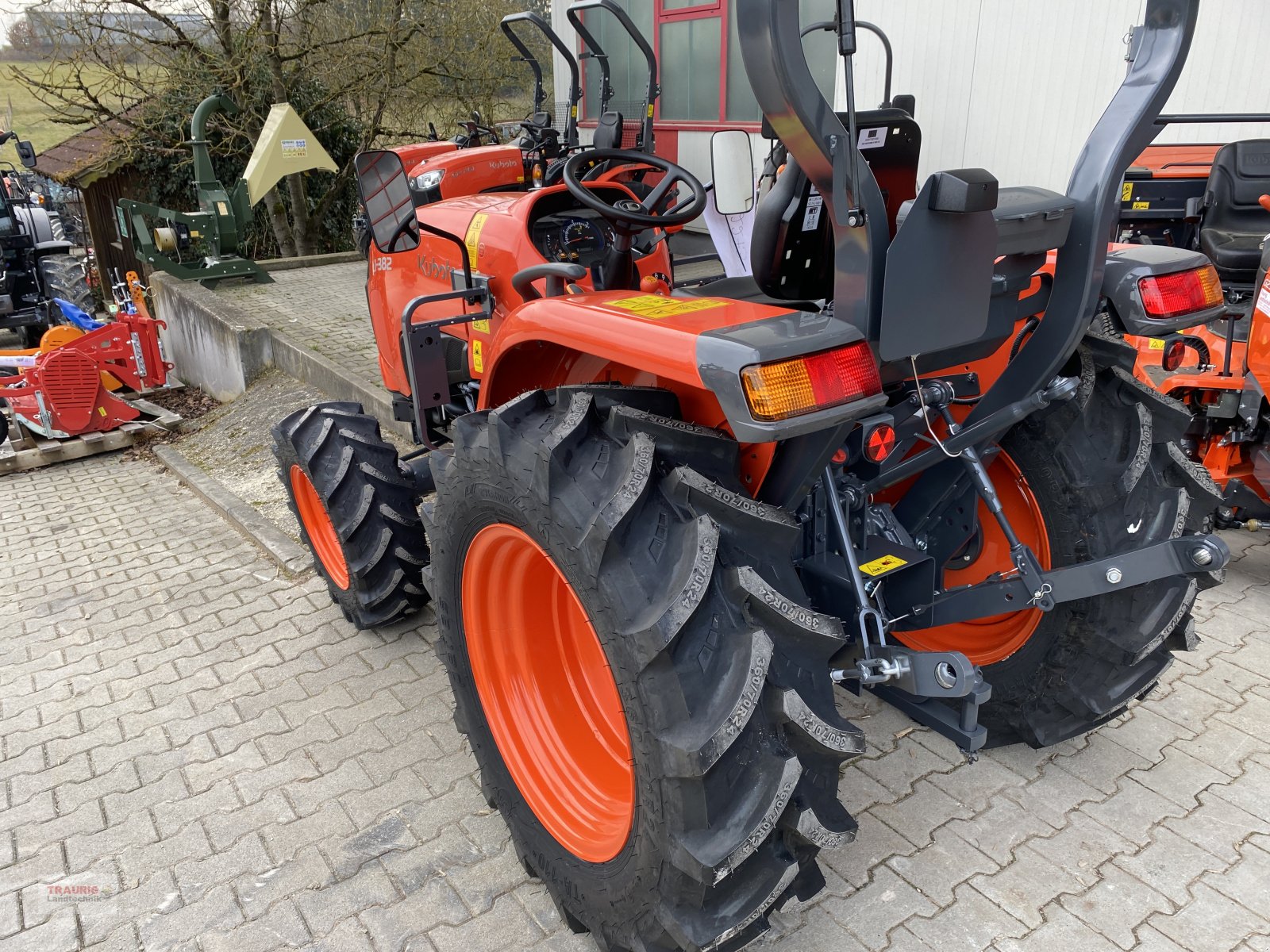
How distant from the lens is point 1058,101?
6.54 m

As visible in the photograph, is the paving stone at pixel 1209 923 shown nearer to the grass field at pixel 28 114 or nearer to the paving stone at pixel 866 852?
the paving stone at pixel 866 852

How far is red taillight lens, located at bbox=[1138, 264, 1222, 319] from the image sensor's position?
1.80m

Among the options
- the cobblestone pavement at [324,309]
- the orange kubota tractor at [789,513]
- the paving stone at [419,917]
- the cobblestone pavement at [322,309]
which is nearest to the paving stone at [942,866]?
the orange kubota tractor at [789,513]

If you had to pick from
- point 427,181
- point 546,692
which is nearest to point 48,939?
point 546,692

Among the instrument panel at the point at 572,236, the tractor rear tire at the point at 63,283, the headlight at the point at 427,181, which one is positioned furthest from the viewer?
the tractor rear tire at the point at 63,283

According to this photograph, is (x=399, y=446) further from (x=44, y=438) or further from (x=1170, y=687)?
(x=1170, y=687)

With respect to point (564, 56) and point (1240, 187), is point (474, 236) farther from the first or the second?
point (1240, 187)

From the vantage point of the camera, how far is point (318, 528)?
11.6ft

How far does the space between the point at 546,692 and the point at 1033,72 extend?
6352 millimetres

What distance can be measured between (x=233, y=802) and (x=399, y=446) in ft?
9.57

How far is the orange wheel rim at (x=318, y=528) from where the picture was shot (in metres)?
3.40

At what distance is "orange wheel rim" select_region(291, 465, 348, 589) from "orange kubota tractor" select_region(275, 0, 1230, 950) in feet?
3.72

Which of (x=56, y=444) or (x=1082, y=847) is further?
(x=56, y=444)

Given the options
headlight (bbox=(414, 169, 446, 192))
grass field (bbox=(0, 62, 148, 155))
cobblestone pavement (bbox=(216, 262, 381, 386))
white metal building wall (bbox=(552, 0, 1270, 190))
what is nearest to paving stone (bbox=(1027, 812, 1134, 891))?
headlight (bbox=(414, 169, 446, 192))
